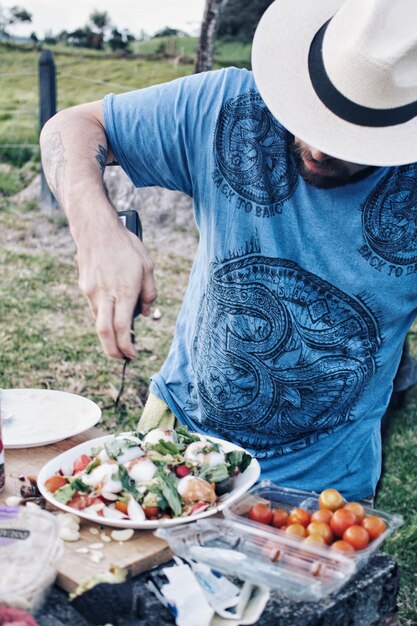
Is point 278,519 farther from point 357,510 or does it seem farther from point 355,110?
A: point 355,110

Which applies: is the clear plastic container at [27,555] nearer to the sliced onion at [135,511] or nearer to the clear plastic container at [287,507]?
the sliced onion at [135,511]

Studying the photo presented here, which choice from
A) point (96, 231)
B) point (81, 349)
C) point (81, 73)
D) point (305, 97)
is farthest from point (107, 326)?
point (81, 73)

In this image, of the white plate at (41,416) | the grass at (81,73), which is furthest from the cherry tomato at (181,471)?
the grass at (81,73)

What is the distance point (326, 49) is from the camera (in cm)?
186

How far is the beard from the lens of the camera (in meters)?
2.03

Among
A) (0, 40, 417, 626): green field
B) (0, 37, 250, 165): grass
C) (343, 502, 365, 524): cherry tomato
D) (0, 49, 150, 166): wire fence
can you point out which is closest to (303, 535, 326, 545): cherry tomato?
(343, 502, 365, 524): cherry tomato

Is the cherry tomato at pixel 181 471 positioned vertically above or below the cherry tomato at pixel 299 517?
below

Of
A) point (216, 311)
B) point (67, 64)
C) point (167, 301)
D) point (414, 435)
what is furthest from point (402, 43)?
point (67, 64)

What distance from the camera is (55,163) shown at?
6.91ft

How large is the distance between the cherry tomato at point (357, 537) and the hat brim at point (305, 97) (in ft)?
2.73

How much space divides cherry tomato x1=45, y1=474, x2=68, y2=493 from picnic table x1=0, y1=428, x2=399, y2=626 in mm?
117

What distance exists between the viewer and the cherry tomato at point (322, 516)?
62.9 inches

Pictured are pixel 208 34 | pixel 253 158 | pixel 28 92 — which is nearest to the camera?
Answer: pixel 253 158

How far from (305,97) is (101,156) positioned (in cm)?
61
